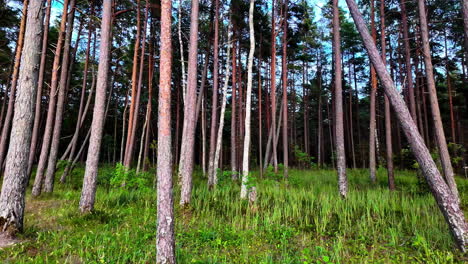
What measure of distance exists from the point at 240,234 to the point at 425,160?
438cm

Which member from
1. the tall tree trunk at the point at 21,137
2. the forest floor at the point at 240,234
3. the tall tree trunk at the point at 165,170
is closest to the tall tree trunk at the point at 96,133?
the forest floor at the point at 240,234

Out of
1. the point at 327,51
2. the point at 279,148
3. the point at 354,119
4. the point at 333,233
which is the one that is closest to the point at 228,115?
the point at 279,148

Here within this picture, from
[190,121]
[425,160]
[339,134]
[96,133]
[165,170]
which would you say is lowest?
[165,170]

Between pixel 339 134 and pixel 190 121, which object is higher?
pixel 190 121

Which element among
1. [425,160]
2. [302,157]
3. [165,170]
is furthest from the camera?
[302,157]

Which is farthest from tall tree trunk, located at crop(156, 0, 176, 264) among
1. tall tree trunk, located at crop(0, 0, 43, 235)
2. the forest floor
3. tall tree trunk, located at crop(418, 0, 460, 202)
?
tall tree trunk, located at crop(418, 0, 460, 202)

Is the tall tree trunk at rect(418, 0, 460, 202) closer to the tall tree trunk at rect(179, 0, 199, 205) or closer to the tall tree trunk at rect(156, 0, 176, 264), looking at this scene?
the tall tree trunk at rect(179, 0, 199, 205)

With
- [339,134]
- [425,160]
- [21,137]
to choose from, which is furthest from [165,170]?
[339,134]

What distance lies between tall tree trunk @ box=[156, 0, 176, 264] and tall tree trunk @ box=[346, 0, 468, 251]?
4932 mm

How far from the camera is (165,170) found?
3855mm

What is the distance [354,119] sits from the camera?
1170 inches

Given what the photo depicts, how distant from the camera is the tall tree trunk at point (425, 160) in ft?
14.1

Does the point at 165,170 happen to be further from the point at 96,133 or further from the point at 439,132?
the point at 439,132

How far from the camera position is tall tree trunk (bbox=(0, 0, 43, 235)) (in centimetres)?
464
